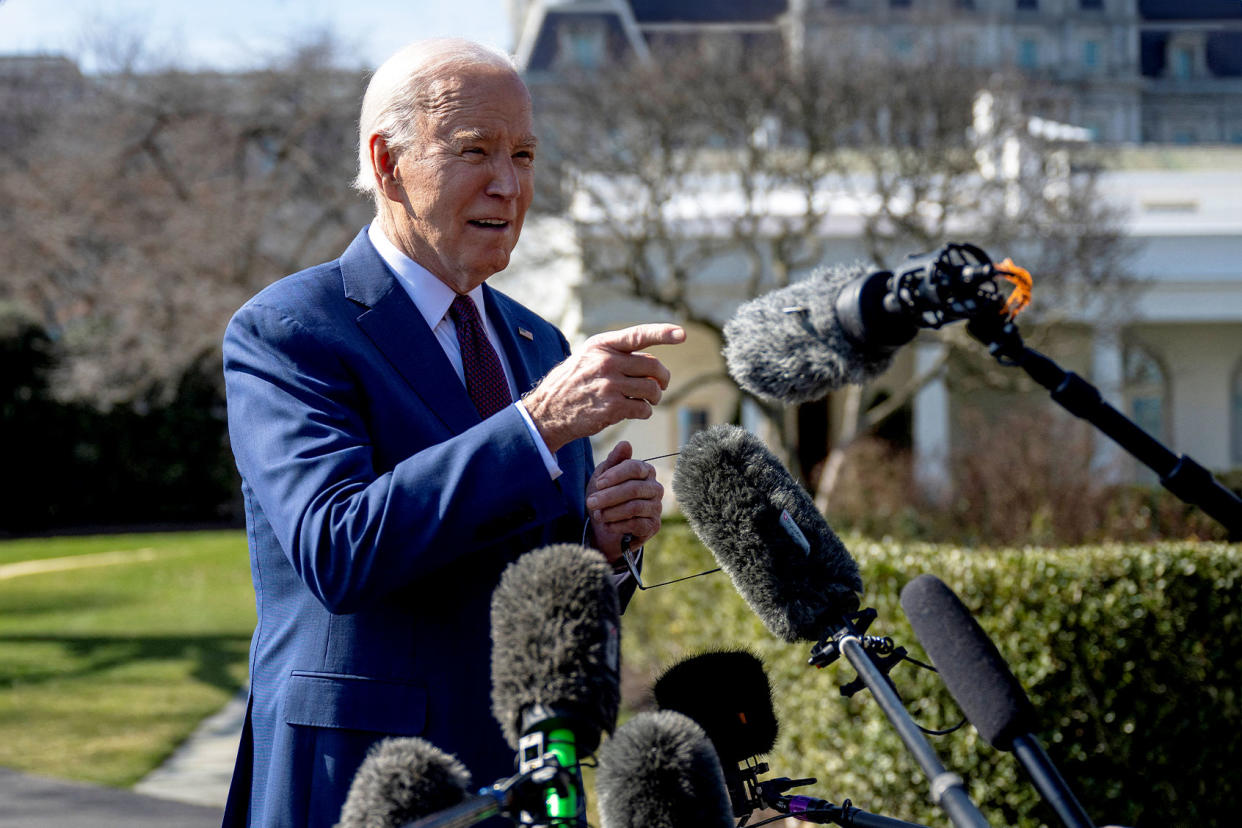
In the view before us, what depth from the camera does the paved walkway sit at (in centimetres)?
A: 657

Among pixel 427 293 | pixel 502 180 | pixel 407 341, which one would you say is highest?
pixel 502 180

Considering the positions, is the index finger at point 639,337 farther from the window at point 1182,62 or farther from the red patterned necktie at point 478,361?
the window at point 1182,62

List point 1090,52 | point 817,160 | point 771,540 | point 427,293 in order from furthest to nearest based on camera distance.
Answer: point 1090,52 < point 817,160 < point 427,293 < point 771,540

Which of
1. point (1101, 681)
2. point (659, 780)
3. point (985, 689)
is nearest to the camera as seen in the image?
point (659, 780)

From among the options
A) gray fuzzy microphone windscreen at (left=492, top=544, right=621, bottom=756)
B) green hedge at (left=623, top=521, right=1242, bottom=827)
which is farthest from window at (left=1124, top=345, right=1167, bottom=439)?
gray fuzzy microphone windscreen at (left=492, top=544, right=621, bottom=756)

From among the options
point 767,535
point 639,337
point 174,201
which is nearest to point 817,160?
point 174,201

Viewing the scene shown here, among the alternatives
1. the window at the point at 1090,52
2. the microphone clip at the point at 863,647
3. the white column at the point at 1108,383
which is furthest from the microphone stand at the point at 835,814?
the window at the point at 1090,52

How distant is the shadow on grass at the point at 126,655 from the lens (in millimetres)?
10727

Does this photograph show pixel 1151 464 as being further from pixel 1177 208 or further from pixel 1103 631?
pixel 1177 208

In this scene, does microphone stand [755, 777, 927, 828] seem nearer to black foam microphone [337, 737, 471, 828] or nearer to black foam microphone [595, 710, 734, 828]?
black foam microphone [595, 710, 734, 828]

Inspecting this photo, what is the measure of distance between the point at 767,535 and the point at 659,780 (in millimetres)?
513

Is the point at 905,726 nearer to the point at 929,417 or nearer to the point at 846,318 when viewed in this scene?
the point at 846,318

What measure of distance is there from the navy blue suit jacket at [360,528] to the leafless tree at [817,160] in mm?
12275

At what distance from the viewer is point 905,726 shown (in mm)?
1597
